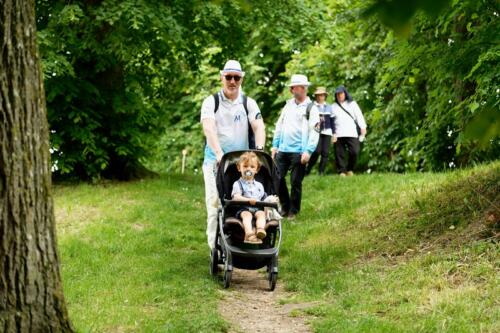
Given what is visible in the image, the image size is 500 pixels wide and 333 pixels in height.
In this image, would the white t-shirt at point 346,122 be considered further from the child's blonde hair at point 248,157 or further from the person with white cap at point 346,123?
the child's blonde hair at point 248,157

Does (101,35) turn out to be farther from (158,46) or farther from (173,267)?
(173,267)

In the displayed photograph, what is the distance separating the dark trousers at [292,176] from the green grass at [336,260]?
28 cm

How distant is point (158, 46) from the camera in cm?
1558

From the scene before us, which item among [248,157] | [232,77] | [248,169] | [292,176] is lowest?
[292,176]

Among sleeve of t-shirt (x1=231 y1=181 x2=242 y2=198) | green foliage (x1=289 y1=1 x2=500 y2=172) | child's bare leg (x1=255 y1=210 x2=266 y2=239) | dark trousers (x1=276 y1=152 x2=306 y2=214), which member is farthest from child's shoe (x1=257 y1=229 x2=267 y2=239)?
dark trousers (x1=276 y1=152 x2=306 y2=214)

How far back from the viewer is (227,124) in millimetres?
8953

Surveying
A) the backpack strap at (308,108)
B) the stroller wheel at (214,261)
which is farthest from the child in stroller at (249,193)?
the backpack strap at (308,108)

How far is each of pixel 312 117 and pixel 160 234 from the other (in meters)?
2.81

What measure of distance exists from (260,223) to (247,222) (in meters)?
0.14

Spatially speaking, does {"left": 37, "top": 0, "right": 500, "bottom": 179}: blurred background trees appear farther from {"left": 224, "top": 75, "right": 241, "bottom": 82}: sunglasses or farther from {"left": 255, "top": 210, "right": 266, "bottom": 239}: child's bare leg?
{"left": 255, "top": 210, "right": 266, "bottom": 239}: child's bare leg

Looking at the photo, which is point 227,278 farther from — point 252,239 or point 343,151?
point 343,151

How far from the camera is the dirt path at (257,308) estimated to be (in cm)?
672

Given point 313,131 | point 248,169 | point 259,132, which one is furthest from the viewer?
point 313,131

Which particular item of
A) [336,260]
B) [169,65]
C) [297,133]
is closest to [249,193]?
[336,260]
